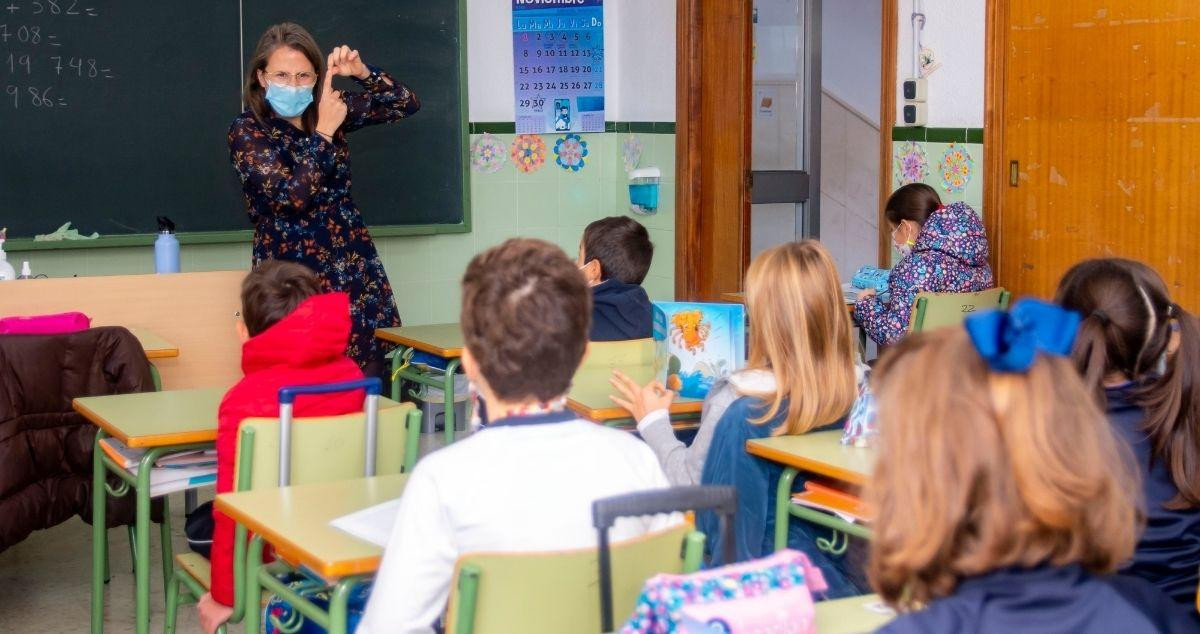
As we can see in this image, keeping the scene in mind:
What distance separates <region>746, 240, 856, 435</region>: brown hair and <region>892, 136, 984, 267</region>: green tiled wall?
2.25 m

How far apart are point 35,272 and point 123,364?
173cm

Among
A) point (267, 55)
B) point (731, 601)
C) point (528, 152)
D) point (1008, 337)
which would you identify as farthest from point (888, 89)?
point (1008, 337)

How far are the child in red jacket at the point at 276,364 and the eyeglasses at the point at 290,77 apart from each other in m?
1.41

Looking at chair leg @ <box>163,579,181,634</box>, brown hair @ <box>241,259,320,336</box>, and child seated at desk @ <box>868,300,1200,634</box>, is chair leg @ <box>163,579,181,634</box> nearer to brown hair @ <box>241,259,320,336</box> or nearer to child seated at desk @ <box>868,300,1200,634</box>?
brown hair @ <box>241,259,320,336</box>

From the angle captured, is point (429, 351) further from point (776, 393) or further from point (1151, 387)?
point (1151, 387)

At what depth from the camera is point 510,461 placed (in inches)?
71.7

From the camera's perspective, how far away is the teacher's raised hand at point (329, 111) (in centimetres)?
434

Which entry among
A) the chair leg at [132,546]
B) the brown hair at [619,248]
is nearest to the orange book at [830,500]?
the brown hair at [619,248]

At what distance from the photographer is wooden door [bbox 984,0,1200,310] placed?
13.6ft

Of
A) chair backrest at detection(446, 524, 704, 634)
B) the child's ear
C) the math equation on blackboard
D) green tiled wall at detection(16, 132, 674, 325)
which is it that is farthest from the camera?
green tiled wall at detection(16, 132, 674, 325)

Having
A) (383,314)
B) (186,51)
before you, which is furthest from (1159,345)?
(186,51)

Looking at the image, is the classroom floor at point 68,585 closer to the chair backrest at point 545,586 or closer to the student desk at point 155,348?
the student desk at point 155,348

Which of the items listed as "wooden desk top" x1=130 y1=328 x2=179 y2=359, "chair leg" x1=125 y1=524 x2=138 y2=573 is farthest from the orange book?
"wooden desk top" x1=130 y1=328 x2=179 y2=359

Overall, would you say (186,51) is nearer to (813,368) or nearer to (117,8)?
(117,8)
